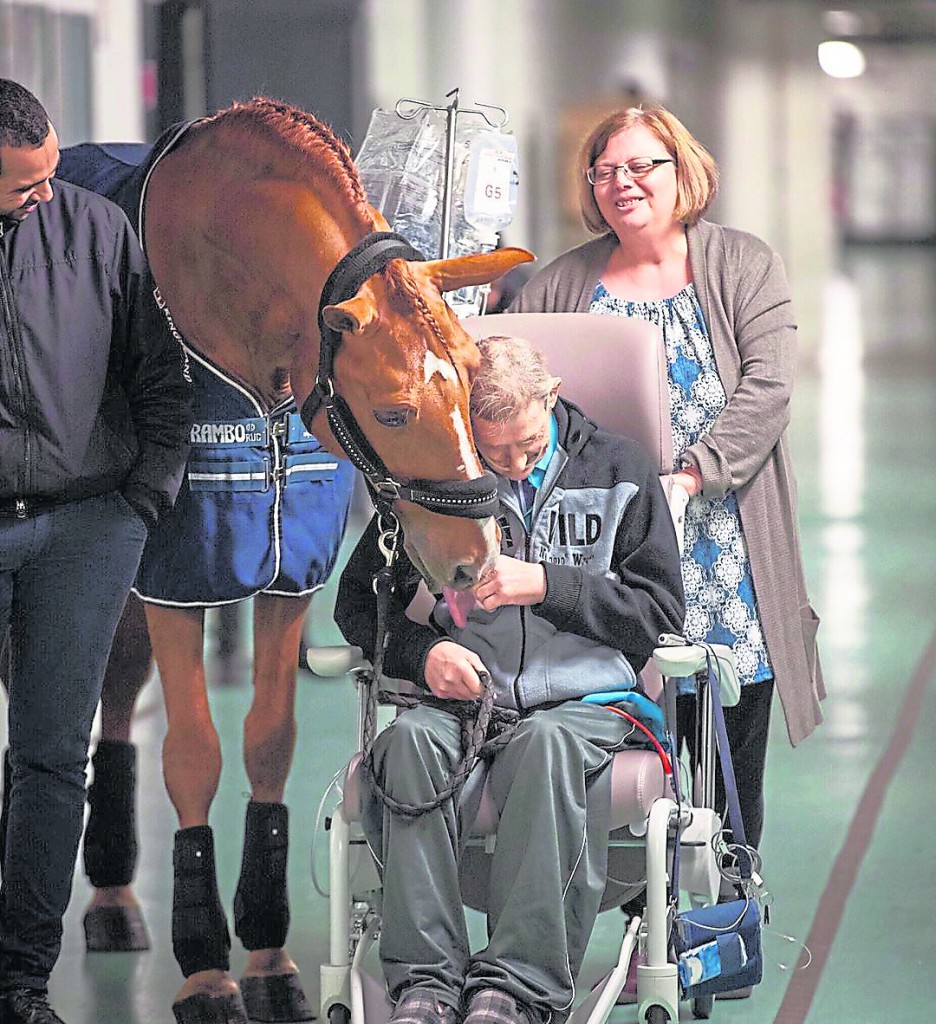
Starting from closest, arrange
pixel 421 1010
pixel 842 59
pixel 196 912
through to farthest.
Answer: pixel 421 1010 → pixel 196 912 → pixel 842 59

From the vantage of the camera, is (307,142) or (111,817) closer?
(307,142)

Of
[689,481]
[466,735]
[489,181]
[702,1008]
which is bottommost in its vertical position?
[702,1008]

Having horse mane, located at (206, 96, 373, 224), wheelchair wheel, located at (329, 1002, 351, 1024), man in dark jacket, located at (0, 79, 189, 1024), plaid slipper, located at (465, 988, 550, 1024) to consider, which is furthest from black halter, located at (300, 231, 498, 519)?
wheelchair wheel, located at (329, 1002, 351, 1024)

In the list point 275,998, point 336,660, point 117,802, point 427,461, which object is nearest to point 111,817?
point 117,802

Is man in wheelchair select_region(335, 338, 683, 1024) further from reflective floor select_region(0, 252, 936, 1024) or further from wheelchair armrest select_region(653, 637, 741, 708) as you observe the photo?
reflective floor select_region(0, 252, 936, 1024)

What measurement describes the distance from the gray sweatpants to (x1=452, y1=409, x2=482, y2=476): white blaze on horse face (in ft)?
1.37

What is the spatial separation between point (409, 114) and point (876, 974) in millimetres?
1845

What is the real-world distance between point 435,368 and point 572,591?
1.47 ft

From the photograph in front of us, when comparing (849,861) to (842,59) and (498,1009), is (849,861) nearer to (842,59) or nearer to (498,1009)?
(498,1009)

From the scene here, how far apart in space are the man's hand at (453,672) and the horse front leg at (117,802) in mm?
1006

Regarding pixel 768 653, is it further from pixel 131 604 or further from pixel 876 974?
pixel 131 604

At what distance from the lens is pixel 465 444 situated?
2.51 metres

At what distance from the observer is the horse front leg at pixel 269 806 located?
Answer: 123 inches

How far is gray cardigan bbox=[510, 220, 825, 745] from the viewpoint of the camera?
3.13 metres
